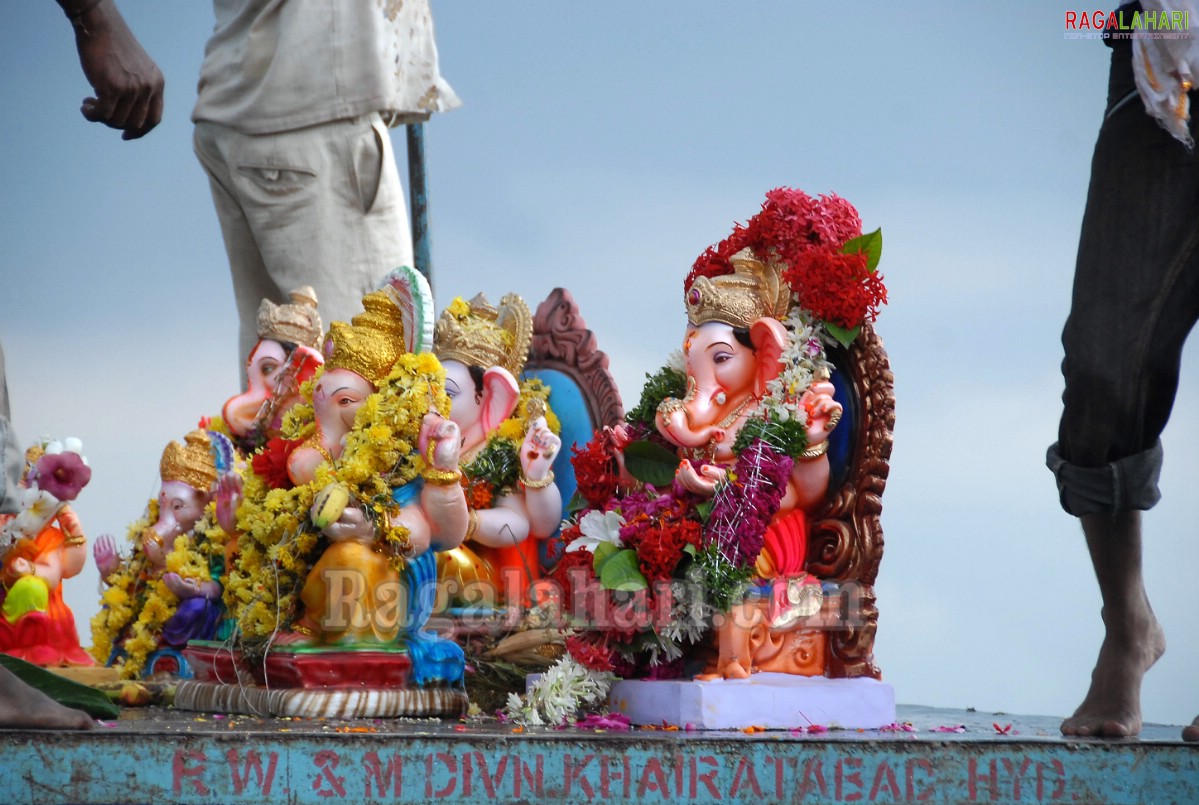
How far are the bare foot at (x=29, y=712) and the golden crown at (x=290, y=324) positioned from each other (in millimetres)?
2879

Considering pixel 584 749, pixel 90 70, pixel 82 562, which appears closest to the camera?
pixel 584 749

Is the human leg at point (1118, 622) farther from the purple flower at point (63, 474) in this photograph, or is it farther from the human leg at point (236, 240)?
the human leg at point (236, 240)

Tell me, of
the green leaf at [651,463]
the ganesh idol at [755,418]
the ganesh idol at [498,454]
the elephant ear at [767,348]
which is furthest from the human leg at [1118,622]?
the ganesh idol at [498,454]

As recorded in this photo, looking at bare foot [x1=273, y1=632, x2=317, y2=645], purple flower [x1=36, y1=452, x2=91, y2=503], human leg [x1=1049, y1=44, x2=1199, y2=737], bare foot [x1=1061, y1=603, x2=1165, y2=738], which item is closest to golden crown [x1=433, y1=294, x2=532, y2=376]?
bare foot [x1=273, y1=632, x2=317, y2=645]

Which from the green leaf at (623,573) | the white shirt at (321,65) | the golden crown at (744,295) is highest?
the white shirt at (321,65)

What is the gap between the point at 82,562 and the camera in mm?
→ 6672

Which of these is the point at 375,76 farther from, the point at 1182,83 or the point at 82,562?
the point at 1182,83

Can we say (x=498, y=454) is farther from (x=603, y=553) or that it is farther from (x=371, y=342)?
(x=603, y=553)

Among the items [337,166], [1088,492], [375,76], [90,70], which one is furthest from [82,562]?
[1088,492]

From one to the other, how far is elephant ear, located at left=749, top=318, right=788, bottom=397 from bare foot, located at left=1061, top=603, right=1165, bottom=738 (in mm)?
1206

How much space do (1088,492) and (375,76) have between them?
4251 mm

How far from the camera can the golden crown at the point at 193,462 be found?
601cm

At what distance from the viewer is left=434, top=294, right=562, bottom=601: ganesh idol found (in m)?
5.55

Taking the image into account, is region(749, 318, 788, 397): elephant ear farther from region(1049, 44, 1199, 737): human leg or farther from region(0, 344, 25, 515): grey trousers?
region(0, 344, 25, 515): grey trousers
